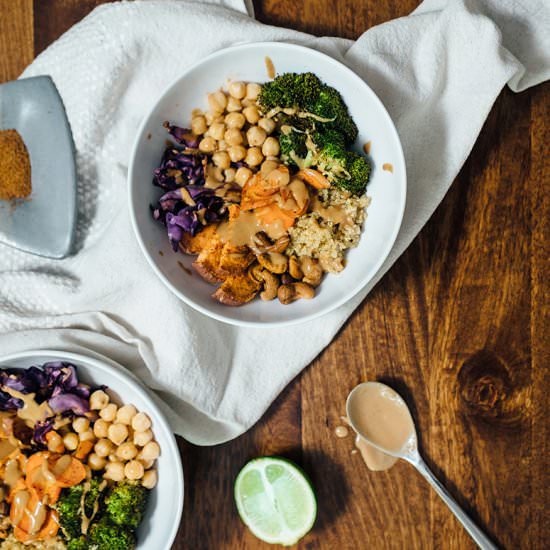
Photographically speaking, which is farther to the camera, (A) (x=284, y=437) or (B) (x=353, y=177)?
(A) (x=284, y=437)

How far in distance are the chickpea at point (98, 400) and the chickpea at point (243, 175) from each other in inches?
32.3

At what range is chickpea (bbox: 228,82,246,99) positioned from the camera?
2000 millimetres

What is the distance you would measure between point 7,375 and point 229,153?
1.01 metres

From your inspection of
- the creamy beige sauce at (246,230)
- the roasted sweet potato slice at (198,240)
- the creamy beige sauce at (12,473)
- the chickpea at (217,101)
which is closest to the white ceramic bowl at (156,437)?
the creamy beige sauce at (12,473)

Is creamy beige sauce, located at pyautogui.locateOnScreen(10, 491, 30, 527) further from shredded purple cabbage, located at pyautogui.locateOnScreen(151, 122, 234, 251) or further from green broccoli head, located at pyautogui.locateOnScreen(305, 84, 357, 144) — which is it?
green broccoli head, located at pyautogui.locateOnScreen(305, 84, 357, 144)

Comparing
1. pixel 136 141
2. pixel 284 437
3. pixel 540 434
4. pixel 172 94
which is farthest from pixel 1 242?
pixel 540 434

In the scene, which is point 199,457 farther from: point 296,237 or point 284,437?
point 296,237

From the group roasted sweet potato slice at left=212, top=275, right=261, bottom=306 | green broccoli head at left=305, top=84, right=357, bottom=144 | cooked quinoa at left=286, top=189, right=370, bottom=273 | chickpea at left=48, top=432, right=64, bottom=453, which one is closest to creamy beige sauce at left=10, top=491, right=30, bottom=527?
chickpea at left=48, top=432, right=64, bottom=453

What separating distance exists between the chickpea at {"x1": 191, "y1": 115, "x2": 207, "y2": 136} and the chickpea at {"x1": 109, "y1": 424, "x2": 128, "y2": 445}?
0.98 meters

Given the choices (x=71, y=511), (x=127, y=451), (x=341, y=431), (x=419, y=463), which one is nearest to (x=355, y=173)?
(x=341, y=431)

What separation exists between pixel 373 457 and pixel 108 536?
0.91 meters

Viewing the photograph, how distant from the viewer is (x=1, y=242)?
2189 millimetres

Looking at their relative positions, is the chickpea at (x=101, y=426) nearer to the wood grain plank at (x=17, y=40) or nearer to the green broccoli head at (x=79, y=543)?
the green broccoli head at (x=79, y=543)

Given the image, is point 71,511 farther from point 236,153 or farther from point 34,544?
point 236,153
